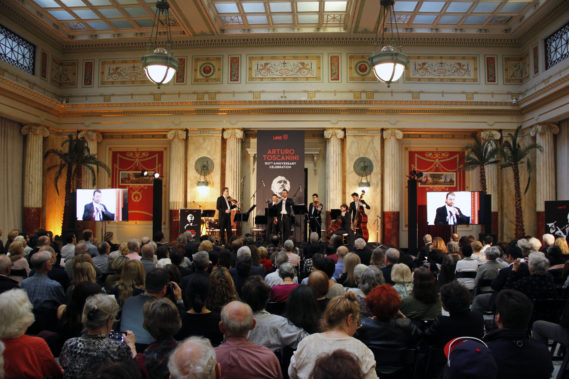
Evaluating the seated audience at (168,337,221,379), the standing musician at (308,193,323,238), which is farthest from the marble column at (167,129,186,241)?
the seated audience at (168,337,221,379)

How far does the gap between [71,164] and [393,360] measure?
44.9 feet

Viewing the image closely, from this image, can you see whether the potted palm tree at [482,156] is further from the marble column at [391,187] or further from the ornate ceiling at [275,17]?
the ornate ceiling at [275,17]

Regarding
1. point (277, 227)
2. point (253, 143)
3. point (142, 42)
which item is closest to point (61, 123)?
point (142, 42)

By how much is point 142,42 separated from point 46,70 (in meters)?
3.35

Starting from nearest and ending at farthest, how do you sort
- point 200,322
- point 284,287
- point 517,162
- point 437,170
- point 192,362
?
point 192,362
point 200,322
point 284,287
point 517,162
point 437,170

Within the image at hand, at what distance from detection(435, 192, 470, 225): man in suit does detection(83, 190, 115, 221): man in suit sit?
9417 millimetres

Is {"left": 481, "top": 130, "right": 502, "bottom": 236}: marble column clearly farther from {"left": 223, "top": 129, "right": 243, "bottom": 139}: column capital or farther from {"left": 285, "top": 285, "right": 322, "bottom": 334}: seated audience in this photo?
{"left": 285, "top": 285, "right": 322, "bottom": 334}: seated audience

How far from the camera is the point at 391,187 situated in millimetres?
14484

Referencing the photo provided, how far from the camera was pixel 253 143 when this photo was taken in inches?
608

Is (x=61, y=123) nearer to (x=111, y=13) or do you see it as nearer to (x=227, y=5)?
(x=111, y=13)

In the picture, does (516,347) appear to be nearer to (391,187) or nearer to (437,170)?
(391,187)

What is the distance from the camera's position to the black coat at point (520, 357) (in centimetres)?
245

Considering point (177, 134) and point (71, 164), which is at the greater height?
point (177, 134)

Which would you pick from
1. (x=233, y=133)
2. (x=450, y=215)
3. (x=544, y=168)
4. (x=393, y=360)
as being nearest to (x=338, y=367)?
(x=393, y=360)
